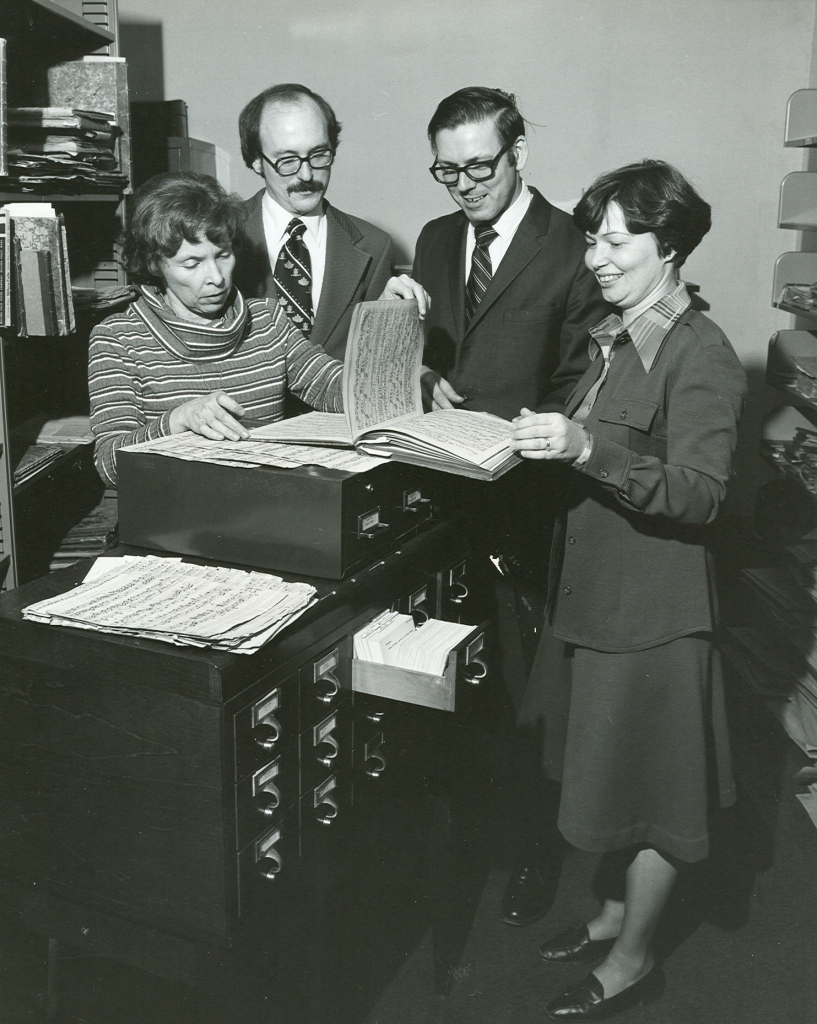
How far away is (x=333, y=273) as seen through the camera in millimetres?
2385

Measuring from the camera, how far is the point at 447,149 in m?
2.20

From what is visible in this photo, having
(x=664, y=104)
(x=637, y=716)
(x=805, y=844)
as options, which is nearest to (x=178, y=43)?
(x=664, y=104)

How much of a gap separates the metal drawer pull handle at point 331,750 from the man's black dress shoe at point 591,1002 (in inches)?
30.1

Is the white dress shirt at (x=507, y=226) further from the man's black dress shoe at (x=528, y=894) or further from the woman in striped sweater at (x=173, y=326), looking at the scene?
the man's black dress shoe at (x=528, y=894)

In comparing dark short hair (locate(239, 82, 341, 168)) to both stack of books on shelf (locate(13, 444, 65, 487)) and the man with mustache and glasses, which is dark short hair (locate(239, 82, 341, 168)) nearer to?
the man with mustache and glasses

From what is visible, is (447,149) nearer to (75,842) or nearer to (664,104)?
(75,842)

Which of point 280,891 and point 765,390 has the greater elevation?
point 765,390

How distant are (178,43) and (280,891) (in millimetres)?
3633

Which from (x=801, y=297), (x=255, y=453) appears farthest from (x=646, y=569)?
(x=801, y=297)

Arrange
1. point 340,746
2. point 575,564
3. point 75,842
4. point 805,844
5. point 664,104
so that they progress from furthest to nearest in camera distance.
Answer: point 664,104 → point 805,844 → point 575,564 → point 340,746 → point 75,842

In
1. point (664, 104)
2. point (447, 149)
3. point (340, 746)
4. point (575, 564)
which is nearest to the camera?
point (340, 746)

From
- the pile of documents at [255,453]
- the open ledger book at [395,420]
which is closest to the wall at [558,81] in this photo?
the open ledger book at [395,420]

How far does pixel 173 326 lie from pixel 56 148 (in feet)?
2.65

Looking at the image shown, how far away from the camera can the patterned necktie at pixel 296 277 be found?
2377mm
